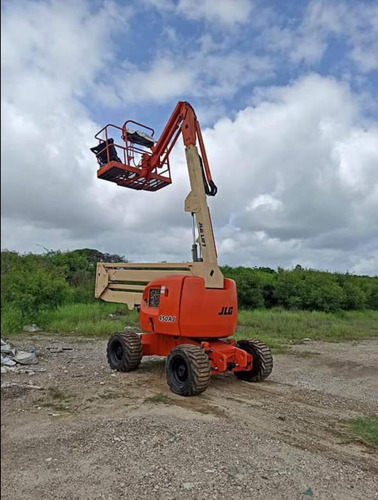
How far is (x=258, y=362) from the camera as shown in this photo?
7055 millimetres

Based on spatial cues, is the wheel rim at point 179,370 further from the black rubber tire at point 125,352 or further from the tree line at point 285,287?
the tree line at point 285,287

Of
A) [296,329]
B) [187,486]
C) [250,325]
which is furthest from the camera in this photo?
[250,325]

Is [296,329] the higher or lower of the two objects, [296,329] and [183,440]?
the higher

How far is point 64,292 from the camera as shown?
13.8 metres

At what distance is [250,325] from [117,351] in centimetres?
962

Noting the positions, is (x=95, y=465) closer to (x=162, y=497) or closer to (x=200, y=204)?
(x=162, y=497)

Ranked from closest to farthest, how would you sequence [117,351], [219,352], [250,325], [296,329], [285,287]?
[219,352] < [117,351] < [296,329] < [250,325] < [285,287]

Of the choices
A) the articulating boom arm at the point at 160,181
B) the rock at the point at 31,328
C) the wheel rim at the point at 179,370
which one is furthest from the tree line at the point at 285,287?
the wheel rim at the point at 179,370

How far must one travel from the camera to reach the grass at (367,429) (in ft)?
15.9

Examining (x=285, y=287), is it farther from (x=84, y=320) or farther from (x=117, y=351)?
(x=117, y=351)

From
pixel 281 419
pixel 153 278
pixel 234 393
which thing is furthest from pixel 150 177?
pixel 281 419

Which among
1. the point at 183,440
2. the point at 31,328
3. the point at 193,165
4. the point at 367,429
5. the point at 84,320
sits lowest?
the point at 367,429

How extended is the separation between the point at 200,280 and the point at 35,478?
3.73 meters

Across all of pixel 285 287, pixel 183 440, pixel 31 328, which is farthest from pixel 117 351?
pixel 285 287
